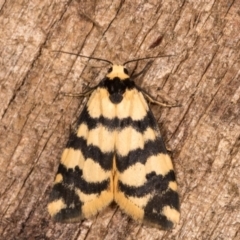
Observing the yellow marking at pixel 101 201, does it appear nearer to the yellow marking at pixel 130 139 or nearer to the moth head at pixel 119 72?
the yellow marking at pixel 130 139

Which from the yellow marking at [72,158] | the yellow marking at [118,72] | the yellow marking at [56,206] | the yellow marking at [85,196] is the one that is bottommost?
the yellow marking at [56,206]

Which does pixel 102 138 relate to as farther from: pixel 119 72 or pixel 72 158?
pixel 119 72

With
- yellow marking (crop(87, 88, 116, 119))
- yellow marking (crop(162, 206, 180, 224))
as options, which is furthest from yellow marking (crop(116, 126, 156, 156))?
yellow marking (crop(162, 206, 180, 224))

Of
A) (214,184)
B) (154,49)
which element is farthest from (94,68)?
(214,184)

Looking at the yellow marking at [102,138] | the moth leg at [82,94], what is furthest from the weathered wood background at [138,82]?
the yellow marking at [102,138]

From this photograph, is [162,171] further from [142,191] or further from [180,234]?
[180,234]
